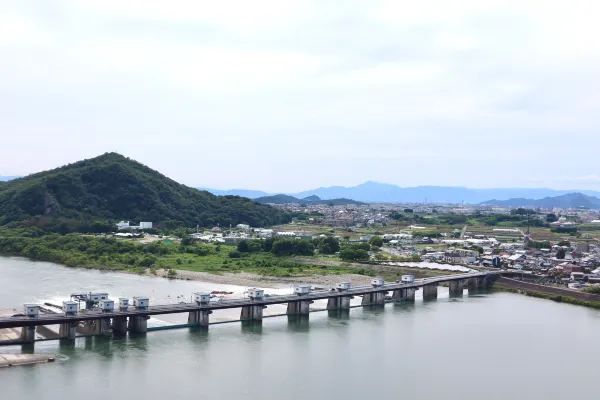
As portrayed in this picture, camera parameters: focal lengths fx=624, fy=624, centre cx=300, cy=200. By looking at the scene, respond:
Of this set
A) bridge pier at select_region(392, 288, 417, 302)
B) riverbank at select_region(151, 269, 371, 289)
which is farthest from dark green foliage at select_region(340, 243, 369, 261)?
bridge pier at select_region(392, 288, 417, 302)

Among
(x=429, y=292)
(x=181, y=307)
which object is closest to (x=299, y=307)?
(x=181, y=307)

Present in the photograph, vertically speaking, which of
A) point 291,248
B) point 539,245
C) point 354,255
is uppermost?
point 539,245

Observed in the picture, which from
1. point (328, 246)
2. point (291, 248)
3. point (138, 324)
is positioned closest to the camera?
point (138, 324)

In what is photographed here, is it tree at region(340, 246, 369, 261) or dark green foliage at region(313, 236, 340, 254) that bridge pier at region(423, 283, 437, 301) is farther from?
dark green foliage at region(313, 236, 340, 254)

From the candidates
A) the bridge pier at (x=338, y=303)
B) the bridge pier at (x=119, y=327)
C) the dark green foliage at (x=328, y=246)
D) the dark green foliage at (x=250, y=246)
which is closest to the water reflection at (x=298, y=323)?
the bridge pier at (x=338, y=303)

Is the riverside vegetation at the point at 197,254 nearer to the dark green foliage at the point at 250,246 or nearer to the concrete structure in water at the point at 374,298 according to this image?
the dark green foliage at the point at 250,246

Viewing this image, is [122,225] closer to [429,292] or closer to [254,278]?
[254,278]

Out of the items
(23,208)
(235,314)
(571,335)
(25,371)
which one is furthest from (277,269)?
(23,208)
